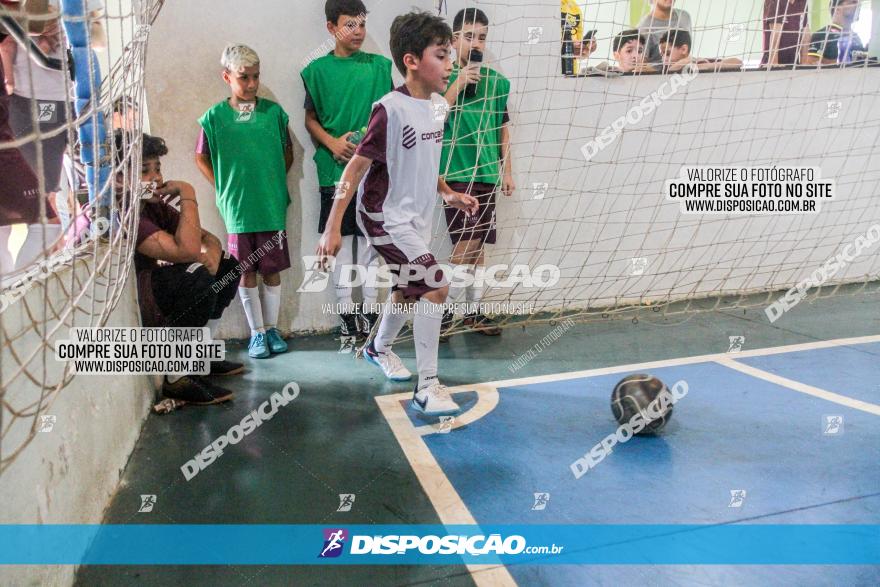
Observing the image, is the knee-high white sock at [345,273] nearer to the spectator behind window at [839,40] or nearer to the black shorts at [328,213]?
the black shorts at [328,213]

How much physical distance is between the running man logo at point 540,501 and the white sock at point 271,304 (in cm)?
222

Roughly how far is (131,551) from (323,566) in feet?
1.91

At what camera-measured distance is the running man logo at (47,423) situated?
5.52ft

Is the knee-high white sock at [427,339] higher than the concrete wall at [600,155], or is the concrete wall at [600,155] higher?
the concrete wall at [600,155]

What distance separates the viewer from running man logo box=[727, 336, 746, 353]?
3.70 metres

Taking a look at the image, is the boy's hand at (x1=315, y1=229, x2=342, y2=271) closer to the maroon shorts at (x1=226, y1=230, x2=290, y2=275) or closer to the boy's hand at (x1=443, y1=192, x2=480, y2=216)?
the boy's hand at (x1=443, y1=192, x2=480, y2=216)

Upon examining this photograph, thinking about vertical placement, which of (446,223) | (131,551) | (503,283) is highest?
(446,223)

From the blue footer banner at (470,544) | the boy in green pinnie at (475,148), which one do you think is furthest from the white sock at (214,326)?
the blue footer banner at (470,544)

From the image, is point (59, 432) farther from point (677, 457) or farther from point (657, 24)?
point (657, 24)

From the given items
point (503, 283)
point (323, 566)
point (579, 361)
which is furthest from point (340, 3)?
point (323, 566)

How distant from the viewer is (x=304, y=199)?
4.09m

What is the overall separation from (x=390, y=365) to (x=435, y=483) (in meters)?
1.17

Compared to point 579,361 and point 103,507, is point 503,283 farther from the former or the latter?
point 103,507

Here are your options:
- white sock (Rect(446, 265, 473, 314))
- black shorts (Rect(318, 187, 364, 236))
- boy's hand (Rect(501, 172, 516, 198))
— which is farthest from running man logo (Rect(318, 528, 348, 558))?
boy's hand (Rect(501, 172, 516, 198))
